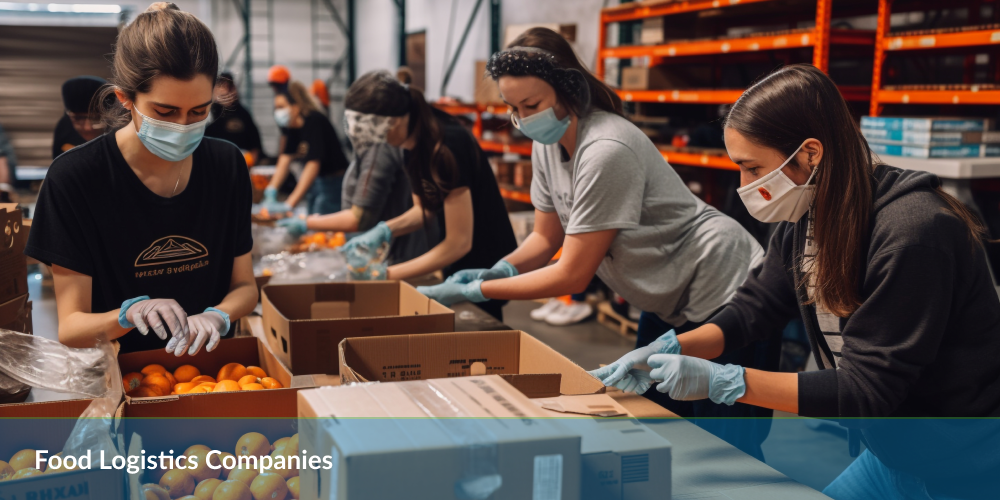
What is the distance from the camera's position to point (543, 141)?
2.12 meters

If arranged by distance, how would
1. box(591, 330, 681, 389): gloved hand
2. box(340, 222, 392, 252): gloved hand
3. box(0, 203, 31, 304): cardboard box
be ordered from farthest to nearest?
1. box(340, 222, 392, 252): gloved hand
2. box(0, 203, 31, 304): cardboard box
3. box(591, 330, 681, 389): gloved hand

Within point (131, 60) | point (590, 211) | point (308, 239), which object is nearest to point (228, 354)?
point (131, 60)

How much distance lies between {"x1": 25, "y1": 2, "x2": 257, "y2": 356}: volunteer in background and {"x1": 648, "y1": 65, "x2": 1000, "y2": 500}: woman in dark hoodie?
110 cm

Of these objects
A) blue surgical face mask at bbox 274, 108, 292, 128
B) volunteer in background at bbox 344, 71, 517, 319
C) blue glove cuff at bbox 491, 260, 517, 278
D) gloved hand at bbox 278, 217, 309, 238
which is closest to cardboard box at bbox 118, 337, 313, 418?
blue glove cuff at bbox 491, 260, 517, 278

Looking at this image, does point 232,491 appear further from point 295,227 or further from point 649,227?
point 295,227

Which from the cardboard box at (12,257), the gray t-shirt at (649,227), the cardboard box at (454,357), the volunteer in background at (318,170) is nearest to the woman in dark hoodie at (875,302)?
the cardboard box at (454,357)

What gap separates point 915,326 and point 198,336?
1.36 meters

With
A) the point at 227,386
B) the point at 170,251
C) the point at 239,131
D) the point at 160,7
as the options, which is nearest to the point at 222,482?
→ the point at 227,386

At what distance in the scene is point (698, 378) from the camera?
4.57 ft

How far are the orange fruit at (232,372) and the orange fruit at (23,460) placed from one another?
0.45 m

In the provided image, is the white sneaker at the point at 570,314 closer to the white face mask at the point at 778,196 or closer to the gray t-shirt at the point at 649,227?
the gray t-shirt at the point at 649,227

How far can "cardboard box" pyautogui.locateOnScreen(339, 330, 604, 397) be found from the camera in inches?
62.5

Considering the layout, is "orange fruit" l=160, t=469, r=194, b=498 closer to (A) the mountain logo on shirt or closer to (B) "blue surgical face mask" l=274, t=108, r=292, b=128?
(A) the mountain logo on shirt

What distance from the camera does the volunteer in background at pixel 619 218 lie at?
1922 mm
